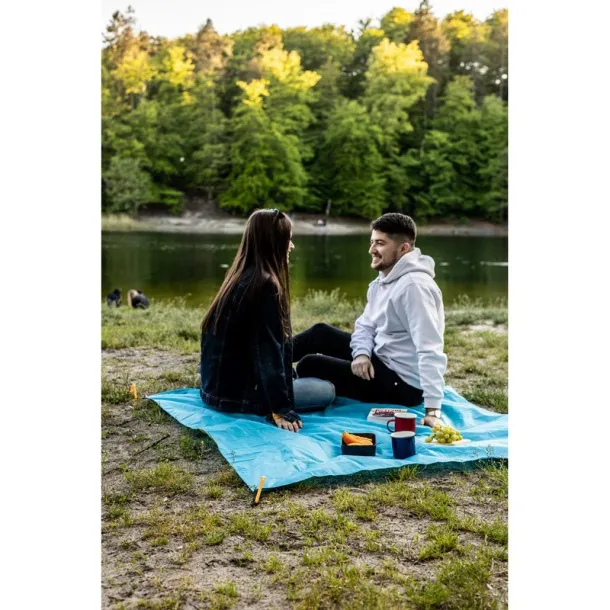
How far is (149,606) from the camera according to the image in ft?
5.49

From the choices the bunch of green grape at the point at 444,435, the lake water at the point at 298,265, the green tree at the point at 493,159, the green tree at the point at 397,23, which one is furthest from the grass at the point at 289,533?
the green tree at the point at 397,23

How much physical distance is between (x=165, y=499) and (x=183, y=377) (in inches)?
59.4

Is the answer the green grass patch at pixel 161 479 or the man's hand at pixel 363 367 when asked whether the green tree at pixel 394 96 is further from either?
the green grass patch at pixel 161 479

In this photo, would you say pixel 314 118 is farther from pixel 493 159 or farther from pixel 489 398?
pixel 489 398

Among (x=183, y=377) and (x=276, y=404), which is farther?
(x=183, y=377)

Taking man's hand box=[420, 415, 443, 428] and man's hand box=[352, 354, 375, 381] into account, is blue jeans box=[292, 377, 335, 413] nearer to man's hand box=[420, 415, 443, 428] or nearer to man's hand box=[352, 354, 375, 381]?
man's hand box=[352, 354, 375, 381]

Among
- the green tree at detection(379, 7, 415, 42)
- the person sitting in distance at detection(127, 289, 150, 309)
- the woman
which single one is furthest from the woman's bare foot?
the green tree at detection(379, 7, 415, 42)

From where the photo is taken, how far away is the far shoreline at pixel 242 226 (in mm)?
21609

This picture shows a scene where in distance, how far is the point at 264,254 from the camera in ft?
9.29

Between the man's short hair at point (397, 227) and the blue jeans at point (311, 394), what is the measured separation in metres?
0.68

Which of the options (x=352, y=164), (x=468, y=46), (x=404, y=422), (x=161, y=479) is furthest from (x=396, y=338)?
(x=468, y=46)

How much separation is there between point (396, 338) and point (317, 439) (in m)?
0.61
